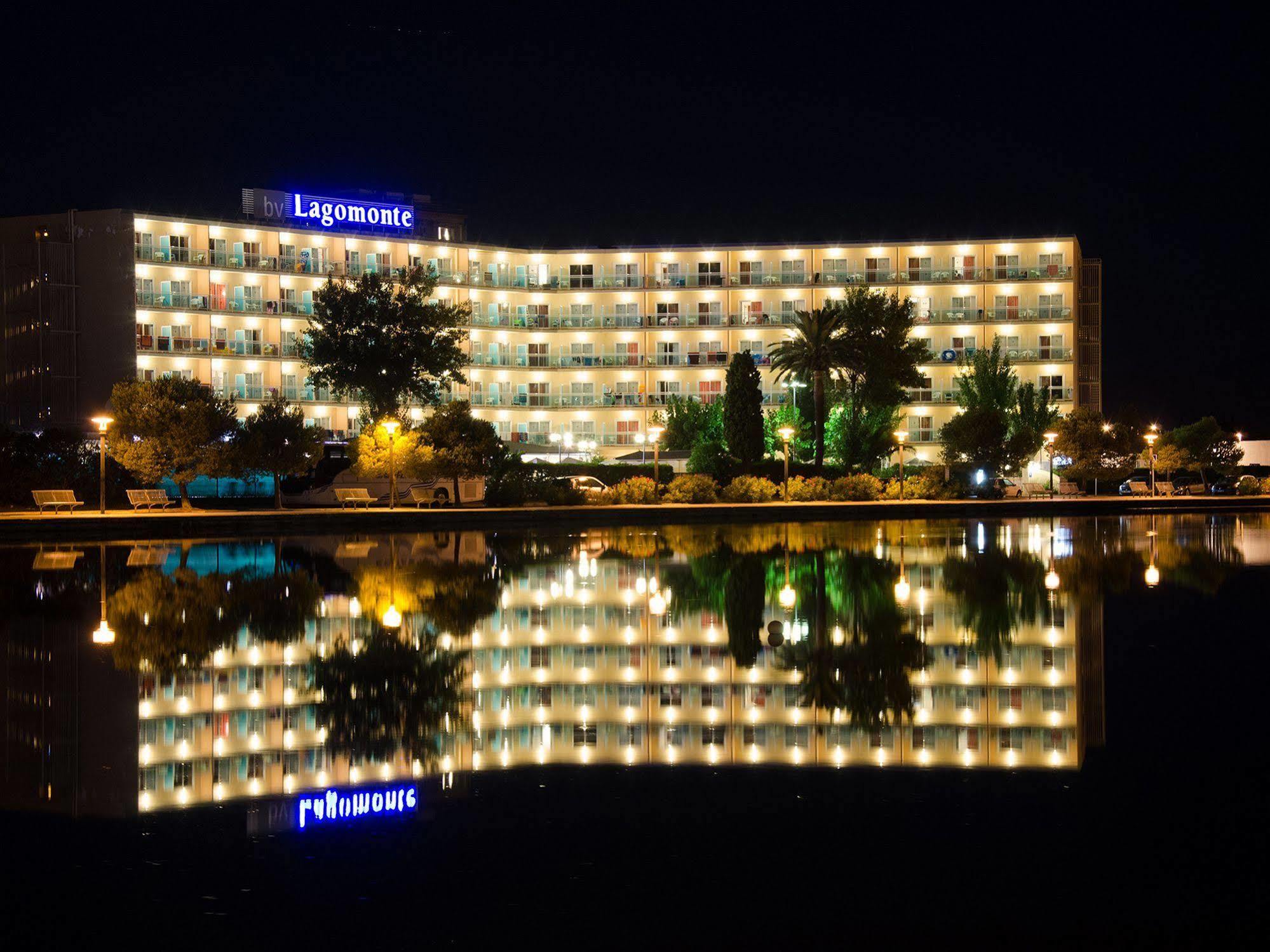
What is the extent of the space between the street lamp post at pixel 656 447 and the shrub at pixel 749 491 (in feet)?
8.55

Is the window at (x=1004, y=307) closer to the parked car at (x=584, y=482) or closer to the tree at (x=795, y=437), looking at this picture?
the tree at (x=795, y=437)

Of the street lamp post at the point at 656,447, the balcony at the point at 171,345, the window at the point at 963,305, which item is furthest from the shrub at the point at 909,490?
the balcony at the point at 171,345

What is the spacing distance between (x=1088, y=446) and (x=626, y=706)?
59024 mm

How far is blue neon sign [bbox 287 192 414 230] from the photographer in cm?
7219

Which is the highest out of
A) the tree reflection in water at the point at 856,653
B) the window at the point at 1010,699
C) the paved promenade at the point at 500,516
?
the paved promenade at the point at 500,516

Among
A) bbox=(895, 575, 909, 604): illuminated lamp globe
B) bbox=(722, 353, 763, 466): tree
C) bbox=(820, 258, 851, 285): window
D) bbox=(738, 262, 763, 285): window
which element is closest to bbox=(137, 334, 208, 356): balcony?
bbox=(722, 353, 763, 466): tree

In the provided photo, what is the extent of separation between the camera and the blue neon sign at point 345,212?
237 ft

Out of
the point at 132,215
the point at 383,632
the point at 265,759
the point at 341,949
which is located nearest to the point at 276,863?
the point at 341,949

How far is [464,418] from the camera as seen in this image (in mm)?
48375

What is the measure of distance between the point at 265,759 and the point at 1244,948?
17.4 feet

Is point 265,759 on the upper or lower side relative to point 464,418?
lower

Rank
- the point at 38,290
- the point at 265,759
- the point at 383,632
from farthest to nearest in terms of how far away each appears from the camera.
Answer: the point at 38,290
the point at 383,632
the point at 265,759

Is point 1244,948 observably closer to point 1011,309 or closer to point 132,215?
point 132,215

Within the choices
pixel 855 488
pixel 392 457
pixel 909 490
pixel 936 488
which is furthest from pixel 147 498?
pixel 936 488
